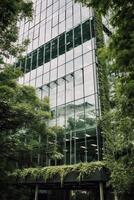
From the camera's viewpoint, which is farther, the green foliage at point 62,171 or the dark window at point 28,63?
the dark window at point 28,63

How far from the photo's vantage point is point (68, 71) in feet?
69.4

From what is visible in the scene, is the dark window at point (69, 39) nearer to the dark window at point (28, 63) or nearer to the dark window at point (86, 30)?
the dark window at point (86, 30)

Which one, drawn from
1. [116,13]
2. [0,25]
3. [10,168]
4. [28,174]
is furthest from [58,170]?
[116,13]

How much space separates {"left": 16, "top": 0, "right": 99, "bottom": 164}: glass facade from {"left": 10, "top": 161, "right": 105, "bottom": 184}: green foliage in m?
1.25

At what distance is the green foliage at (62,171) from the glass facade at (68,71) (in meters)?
1.25

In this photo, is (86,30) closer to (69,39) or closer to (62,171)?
(69,39)

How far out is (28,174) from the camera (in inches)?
733

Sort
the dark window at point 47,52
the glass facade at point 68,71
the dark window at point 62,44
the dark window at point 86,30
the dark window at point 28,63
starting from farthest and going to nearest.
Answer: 1. the dark window at point 28,63
2. the dark window at point 47,52
3. the dark window at point 62,44
4. the dark window at point 86,30
5. the glass facade at point 68,71

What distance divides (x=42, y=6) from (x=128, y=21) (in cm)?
2628

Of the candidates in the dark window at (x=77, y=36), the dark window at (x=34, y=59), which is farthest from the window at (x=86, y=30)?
the dark window at (x=34, y=59)

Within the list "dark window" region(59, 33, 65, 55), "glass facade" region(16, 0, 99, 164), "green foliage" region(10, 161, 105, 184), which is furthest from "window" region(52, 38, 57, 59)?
"green foliage" region(10, 161, 105, 184)

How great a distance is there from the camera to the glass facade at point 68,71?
17.6m

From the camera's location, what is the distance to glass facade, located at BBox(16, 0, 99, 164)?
693 inches

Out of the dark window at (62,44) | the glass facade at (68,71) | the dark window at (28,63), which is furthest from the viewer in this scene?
the dark window at (28,63)
